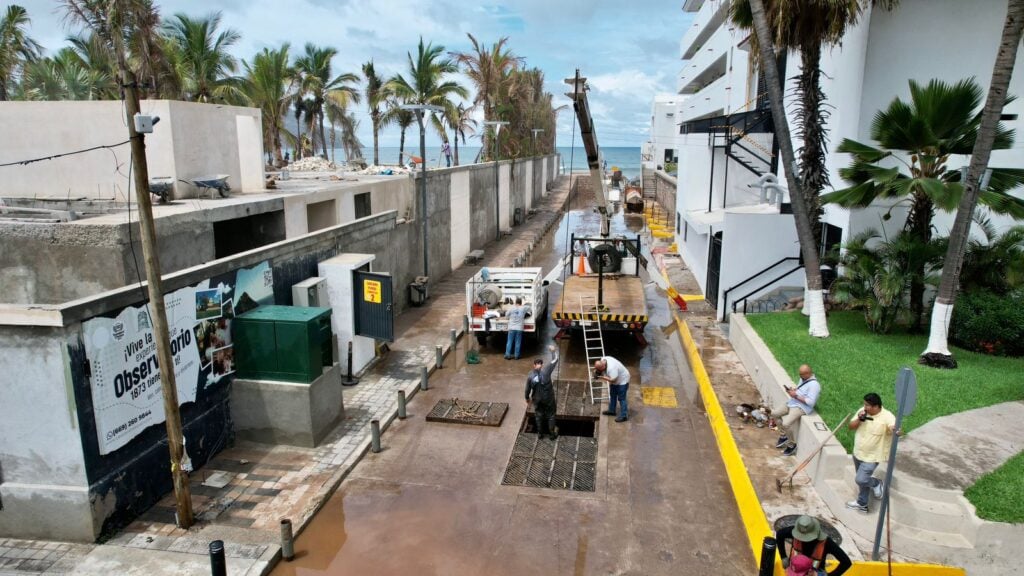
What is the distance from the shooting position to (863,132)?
15.3 meters

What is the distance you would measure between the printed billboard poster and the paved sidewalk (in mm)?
1234

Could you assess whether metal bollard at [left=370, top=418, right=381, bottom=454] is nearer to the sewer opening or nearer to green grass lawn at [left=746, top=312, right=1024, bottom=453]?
the sewer opening

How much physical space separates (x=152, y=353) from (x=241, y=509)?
8.48 ft

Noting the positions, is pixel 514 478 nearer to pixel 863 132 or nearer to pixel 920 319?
pixel 920 319

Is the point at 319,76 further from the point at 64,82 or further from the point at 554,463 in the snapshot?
the point at 554,463

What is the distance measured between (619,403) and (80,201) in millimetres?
12164

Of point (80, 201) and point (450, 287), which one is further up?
point (80, 201)

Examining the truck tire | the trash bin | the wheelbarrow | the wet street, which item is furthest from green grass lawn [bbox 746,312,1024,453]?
the wheelbarrow

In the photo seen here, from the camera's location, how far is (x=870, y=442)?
8195mm

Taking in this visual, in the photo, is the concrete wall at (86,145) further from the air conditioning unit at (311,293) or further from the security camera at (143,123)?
the security camera at (143,123)

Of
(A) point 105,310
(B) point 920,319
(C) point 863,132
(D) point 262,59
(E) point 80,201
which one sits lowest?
(B) point 920,319

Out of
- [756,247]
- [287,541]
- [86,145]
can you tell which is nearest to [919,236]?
[756,247]

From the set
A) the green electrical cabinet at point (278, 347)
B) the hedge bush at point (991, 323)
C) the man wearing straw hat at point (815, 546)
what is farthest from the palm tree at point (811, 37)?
the green electrical cabinet at point (278, 347)

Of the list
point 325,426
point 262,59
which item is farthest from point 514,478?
point 262,59
